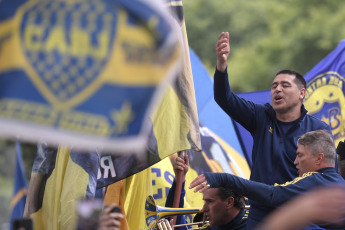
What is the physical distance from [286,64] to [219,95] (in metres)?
16.4

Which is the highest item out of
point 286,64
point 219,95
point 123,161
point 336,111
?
point 286,64

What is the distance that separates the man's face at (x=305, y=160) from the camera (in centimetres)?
523

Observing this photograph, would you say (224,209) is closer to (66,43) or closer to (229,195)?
(229,195)

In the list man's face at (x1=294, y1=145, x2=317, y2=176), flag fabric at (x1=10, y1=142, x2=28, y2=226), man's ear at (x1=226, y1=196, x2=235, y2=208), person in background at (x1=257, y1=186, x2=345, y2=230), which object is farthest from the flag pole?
flag fabric at (x1=10, y1=142, x2=28, y2=226)

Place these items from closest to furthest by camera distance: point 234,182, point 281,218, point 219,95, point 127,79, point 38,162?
point 281,218 < point 127,79 < point 234,182 < point 219,95 < point 38,162

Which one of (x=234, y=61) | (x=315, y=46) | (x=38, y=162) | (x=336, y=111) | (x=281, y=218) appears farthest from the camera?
(x=234, y=61)

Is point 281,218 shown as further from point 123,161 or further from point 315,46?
point 315,46

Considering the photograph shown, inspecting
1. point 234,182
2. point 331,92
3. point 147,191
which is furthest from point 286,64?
point 234,182

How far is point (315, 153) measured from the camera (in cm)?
523

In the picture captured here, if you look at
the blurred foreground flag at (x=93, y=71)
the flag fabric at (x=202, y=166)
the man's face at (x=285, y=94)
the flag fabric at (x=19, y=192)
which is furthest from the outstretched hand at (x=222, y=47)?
Answer: the flag fabric at (x=19, y=192)

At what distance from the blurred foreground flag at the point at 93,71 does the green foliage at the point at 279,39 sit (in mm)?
18107

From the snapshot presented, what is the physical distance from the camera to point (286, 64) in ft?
71.7

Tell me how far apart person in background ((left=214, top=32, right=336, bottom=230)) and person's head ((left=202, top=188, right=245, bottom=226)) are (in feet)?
1.46

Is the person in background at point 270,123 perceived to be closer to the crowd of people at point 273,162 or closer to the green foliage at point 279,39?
the crowd of people at point 273,162
